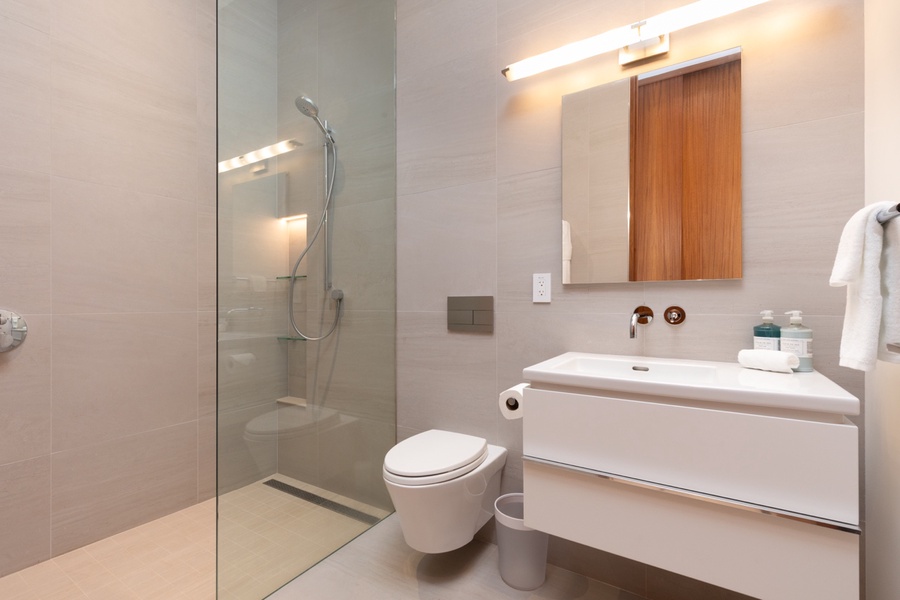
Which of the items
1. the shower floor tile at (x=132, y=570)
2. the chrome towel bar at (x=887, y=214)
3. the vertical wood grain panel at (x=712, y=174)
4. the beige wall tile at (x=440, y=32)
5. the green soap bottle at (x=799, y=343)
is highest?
the beige wall tile at (x=440, y=32)

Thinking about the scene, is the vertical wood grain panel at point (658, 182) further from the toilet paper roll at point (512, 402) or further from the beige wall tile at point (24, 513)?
the beige wall tile at point (24, 513)

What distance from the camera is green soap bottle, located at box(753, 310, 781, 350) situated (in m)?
1.21

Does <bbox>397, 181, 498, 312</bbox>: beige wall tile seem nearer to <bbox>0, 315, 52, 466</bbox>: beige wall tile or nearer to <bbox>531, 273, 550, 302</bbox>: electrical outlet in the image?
<bbox>531, 273, 550, 302</bbox>: electrical outlet

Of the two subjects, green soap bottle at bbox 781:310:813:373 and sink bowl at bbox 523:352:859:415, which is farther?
green soap bottle at bbox 781:310:813:373

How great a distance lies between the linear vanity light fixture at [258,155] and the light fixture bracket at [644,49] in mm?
1207

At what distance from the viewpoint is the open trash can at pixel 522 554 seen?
1.48 metres

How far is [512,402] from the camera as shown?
1328mm

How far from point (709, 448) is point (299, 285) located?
53.6 inches

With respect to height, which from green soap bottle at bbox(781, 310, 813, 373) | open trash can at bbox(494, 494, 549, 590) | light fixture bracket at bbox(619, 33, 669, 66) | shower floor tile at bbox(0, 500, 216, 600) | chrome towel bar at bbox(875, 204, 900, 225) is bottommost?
shower floor tile at bbox(0, 500, 216, 600)

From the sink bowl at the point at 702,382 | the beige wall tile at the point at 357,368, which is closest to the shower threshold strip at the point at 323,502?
the beige wall tile at the point at 357,368

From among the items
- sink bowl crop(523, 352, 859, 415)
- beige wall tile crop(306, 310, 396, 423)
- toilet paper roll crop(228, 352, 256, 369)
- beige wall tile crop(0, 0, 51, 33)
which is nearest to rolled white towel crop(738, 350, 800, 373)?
sink bowl crop(523, 352, 859, 415)

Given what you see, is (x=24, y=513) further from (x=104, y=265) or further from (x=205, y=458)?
(x=104, y=265)

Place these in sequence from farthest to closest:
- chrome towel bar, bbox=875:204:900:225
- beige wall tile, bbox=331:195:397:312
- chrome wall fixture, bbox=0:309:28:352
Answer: beige wall tile, bbox=331:195:397:312
chrome wall fixture, bbox=0:309:28:352
chrome towel bar, bbox=875:204:900:225

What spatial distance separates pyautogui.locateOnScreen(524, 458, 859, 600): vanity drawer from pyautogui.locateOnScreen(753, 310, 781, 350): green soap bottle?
51cm
